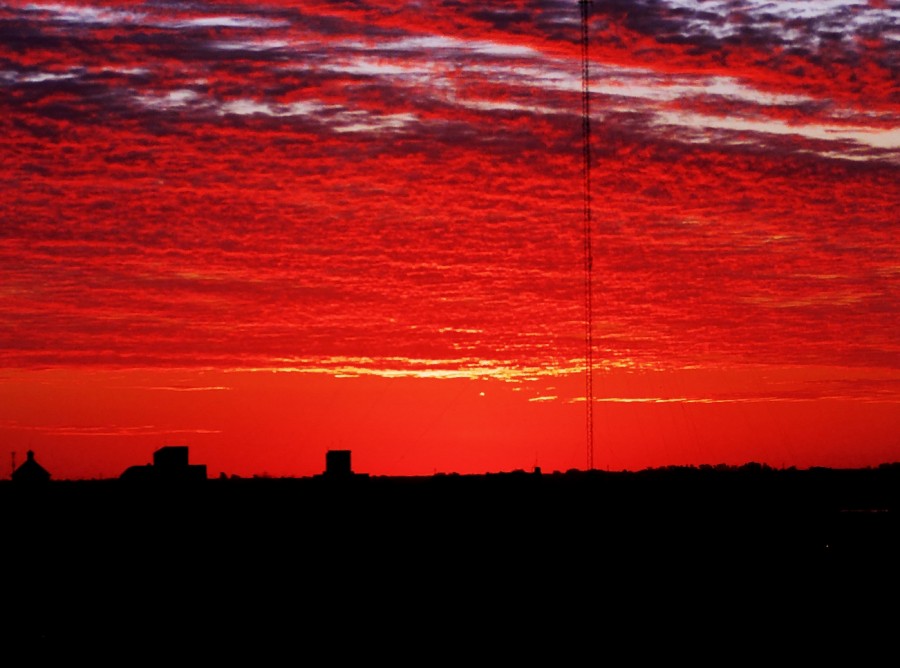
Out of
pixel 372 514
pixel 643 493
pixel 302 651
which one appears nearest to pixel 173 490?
pixel 372 514

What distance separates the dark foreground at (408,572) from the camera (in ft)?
158

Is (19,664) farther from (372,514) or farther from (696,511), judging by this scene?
(696,511)

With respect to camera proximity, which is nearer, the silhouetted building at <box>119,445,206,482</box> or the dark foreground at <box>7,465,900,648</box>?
the dark foreground at <box>7,465,900,648</box>

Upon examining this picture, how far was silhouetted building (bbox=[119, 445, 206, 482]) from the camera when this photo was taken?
3494 inches

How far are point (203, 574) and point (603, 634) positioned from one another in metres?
20.3

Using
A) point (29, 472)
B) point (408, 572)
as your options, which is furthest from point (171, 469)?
point (408, 572)

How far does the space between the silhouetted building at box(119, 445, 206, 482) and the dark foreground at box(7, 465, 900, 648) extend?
1.10 meters

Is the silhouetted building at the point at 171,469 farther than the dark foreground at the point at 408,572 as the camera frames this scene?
Yes

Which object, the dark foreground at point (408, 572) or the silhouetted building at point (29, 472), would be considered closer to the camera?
the dark foreground at point (408, 572)

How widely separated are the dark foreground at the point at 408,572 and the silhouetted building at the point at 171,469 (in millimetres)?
1103

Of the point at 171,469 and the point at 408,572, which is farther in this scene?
the point at 171,469

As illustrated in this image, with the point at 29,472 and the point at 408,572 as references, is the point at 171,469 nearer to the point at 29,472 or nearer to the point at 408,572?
the point at 29,472

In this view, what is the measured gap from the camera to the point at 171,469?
8938 cm

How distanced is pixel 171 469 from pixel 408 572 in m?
31.0
